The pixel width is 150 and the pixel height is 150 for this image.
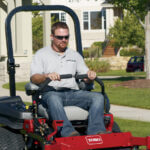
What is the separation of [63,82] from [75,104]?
1.04 feet

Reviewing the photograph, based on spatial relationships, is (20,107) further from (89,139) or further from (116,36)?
(116,36)

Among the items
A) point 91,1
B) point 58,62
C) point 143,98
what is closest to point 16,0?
point 143,98

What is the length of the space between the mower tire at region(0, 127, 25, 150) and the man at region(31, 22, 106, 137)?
0.46 m

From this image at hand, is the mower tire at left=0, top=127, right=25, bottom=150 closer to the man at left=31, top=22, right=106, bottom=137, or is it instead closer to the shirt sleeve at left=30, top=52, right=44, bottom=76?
the man at left=31, top=22, right=106, bottom=137

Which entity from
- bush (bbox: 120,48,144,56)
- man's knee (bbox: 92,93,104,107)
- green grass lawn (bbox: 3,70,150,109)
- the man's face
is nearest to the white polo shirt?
the man's face

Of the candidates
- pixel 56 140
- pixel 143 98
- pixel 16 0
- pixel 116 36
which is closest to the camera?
pixel 56 140

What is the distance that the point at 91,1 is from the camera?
51375 mm

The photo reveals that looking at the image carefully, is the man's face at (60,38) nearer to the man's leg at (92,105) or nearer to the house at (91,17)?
the man's leg at (92,105)

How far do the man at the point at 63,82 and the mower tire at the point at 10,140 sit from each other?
46 centimetres

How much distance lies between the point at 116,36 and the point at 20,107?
1502 inches

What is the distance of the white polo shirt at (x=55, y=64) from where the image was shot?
6.19 m

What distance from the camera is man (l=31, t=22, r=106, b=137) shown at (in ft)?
18.6

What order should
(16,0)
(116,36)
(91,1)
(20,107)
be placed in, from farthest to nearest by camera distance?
(91,1) → (116,36) → (16,0) → (20,107)

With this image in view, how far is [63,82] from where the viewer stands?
6.20m
